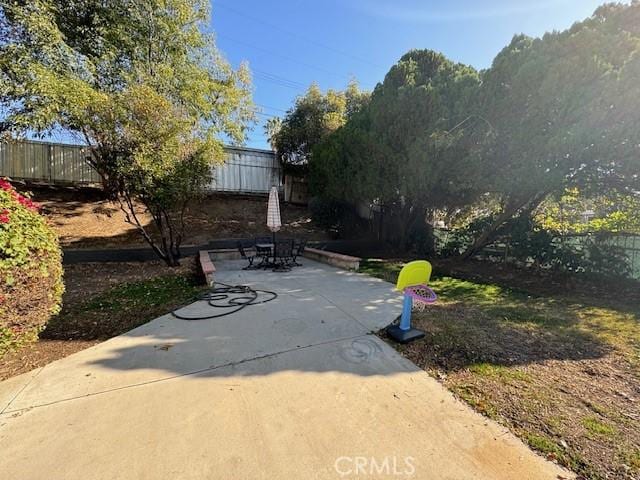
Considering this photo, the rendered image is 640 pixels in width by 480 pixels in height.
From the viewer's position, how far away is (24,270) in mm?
2508

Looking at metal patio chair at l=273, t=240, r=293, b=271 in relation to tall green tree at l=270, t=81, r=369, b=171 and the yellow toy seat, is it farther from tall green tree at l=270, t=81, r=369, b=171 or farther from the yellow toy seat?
tall green tree at l=270, t=81, r=369, b=171

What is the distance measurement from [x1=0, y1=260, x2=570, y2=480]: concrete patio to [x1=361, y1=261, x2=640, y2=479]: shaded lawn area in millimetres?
225

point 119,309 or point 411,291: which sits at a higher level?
point 411,291

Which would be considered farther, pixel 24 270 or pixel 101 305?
pixel 101 305

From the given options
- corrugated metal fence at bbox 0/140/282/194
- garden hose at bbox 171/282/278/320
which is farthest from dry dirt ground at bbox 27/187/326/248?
garden hose at bbox 171/282/278/320

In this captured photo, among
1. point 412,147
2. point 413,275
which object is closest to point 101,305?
point 413,275

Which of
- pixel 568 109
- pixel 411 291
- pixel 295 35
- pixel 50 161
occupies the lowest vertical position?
pixel 411 291

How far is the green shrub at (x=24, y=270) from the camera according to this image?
237 cm

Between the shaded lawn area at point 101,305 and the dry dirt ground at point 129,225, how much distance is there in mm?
1538

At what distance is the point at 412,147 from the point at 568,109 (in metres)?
3.24

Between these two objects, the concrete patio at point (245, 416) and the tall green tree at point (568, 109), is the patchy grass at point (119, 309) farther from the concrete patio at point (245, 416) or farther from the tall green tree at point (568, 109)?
the tall green tree at point (568, 109)

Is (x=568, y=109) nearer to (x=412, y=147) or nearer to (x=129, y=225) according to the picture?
(x=412, y=147)

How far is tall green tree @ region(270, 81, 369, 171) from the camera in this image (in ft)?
38.8

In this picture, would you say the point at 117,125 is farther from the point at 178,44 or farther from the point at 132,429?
the point at 132,429
